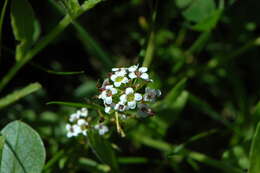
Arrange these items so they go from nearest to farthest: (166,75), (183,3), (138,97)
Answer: (138,97)
(183,3)
(166,75)

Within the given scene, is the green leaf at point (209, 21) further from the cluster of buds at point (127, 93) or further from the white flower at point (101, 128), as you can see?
the white flower at point (101, 128)

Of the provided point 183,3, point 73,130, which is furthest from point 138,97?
point 183,3

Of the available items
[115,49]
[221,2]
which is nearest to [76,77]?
[115,49]

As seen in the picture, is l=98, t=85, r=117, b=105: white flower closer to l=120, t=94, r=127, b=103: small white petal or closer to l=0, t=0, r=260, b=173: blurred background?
l=120, t=94, r=127, b=103: small white petal

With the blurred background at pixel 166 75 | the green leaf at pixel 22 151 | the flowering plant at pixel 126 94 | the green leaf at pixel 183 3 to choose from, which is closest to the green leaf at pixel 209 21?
the blurred background at pixel 166 75

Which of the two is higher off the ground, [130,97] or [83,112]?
[83,112]

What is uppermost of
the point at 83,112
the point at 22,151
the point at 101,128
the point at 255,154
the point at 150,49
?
the point at 150,49

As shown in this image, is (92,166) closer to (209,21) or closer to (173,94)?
(173,94)
